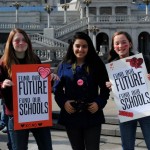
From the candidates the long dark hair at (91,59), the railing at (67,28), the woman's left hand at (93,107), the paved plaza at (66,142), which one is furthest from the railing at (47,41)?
the woman's left hand at (93,107)

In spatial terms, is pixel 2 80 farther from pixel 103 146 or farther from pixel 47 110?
pixel 103 146

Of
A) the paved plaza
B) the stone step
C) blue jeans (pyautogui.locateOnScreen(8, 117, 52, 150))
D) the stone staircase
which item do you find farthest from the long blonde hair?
the stone step

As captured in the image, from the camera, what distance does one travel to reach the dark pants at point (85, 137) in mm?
5383

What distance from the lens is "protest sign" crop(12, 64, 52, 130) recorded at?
5.38 meters

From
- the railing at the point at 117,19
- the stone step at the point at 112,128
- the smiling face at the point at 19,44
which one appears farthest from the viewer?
the railing at the point at 117,19

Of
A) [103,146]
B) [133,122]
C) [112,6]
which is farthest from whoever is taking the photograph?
[112,6]

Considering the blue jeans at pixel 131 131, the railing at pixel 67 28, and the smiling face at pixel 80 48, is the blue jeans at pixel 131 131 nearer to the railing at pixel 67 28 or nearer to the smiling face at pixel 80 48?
the smiling face at pixel 80 48

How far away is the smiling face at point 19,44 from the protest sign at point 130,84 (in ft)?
3.89

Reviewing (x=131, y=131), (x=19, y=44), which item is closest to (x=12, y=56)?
(x=19, y=44)

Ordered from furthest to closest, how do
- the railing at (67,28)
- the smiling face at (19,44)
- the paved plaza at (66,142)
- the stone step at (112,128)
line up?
the railing at (67,28), the stone step at (112,128), the paved plaza at (66,142), the smiling face at (19,44)

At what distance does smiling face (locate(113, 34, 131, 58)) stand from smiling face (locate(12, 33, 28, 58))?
1281mm

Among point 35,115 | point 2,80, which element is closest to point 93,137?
point 35,115

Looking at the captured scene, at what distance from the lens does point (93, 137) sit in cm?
539

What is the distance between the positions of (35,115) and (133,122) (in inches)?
53.6
